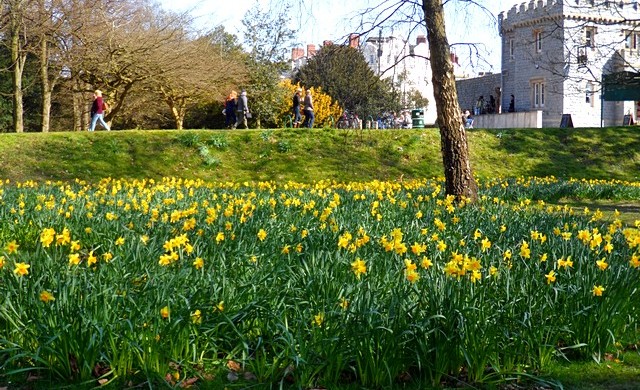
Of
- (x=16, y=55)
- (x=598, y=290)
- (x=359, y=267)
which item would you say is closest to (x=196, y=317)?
(x=359, y=267)

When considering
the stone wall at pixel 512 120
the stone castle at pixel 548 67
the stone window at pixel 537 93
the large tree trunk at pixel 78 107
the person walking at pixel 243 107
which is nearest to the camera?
the person walking at pixel 243 107

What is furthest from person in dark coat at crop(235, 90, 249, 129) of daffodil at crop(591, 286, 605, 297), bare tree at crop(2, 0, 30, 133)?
daffodil at crop(591, 286, 605, 297)

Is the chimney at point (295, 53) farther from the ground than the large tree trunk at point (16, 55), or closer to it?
farther from the ground

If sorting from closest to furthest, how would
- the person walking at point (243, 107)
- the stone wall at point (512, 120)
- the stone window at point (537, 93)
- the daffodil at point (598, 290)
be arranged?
the daffodil at point (598, 290)
the person walking at point (243, 107)
the stone wall at point (512, 120)
the stone window at point (537, 93)

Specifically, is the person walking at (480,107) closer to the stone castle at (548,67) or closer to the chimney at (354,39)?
the stone castle at (548,67)

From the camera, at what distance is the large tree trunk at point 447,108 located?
9.23m

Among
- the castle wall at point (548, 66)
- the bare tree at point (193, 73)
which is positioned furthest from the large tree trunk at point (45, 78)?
the castle wall at point (548, 66)

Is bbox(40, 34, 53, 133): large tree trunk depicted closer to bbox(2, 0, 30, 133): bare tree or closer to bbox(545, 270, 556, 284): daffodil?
bbox(2, 0, 30, 133): bare tree

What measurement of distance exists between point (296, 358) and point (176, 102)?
32564 mm

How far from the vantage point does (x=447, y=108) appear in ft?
30.9

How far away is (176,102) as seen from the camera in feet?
113

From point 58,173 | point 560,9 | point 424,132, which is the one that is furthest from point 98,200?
point 560,9

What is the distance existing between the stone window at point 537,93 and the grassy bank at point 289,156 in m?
30.5

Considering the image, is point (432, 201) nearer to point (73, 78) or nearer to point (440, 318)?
point (440, 318)
